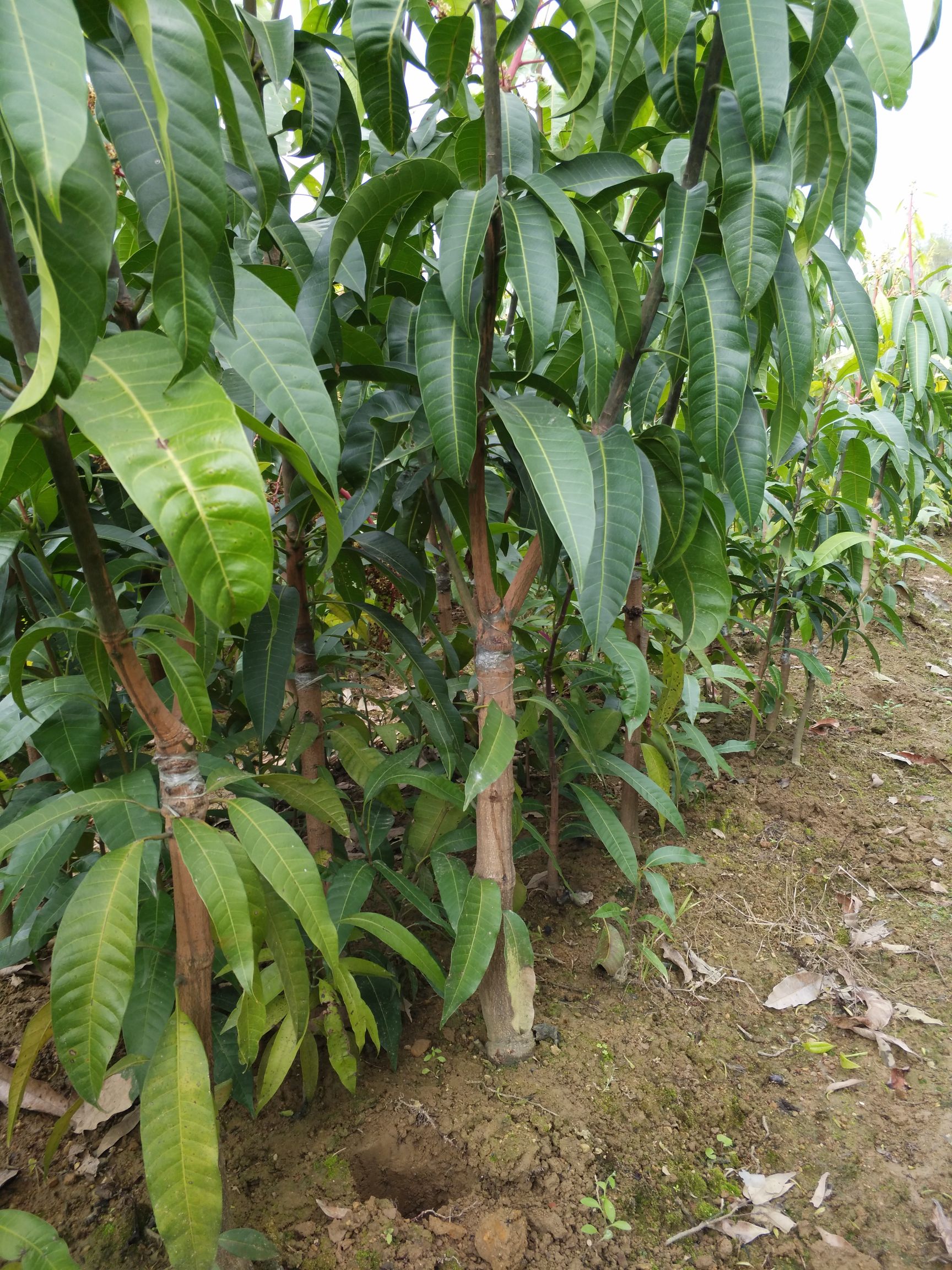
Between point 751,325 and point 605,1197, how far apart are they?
1161 mm

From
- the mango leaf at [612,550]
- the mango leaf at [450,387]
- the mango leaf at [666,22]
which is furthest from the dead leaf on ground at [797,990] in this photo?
the mango leaf at [666,22]

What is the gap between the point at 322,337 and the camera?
35.4 inches

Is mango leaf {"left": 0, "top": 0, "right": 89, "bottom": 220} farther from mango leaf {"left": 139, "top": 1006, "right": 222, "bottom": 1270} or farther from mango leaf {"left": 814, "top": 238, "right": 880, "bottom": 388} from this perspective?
mango leaf {"left": 814, "top": 238, "right": 880, "bottom": 388}

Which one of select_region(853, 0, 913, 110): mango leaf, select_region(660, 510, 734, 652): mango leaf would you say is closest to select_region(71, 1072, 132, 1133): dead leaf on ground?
select_region(660, 510, 734, 652): mango leaf

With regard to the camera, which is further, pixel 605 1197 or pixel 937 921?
pixel 937 921

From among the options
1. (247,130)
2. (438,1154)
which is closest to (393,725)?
(438,1154)

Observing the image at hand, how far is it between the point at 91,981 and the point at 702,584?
0.84 meters

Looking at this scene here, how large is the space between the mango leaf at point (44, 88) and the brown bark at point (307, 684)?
2.35ft

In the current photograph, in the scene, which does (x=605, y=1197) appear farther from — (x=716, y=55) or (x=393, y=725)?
(x=716, y=55)

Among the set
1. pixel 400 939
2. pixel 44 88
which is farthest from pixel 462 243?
pixel 400 939

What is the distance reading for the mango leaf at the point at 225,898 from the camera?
2.27 ft

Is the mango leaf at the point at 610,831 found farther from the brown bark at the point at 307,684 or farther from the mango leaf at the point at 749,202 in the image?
the mango leaf at the point at 749,202

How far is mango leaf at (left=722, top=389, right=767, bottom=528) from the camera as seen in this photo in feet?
3.24

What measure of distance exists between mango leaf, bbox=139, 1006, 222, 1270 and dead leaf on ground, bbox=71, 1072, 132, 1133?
43 cm
